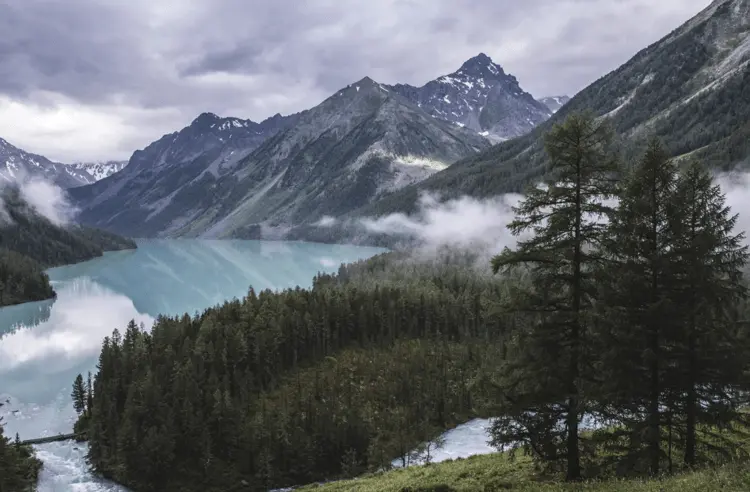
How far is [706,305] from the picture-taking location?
71.1 feet

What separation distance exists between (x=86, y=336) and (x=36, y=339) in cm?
1478

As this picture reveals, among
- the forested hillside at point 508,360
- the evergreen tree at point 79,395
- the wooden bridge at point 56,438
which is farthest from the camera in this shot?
the evergreen tree at point 79,395

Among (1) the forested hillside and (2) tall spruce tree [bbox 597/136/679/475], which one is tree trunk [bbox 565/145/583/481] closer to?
(1) the forested hillside

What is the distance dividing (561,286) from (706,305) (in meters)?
5.66

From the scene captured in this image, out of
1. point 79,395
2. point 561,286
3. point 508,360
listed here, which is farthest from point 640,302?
point 79,395

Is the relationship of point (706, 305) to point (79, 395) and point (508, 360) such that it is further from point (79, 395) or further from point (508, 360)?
point (79, 395)

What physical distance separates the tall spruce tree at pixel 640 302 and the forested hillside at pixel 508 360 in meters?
0.08

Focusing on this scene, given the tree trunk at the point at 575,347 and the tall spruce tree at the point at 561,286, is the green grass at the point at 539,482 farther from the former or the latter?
the tall spruce tree at the point at 561,286

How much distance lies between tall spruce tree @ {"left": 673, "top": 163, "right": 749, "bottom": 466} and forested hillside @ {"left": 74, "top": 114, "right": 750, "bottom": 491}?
8 centimetres

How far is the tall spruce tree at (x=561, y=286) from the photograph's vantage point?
23.0 meters

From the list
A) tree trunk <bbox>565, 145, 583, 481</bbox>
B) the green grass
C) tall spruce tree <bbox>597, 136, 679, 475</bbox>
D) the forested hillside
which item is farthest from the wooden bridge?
tall spruce tree <bbox>597, 136, 679, 475</bbox>

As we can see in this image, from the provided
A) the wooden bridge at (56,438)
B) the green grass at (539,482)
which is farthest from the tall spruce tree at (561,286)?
the wooden bridge at (56,438)

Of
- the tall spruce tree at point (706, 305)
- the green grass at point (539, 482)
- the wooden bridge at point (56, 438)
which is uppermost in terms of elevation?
the tall spruce tree at point (706, 305)

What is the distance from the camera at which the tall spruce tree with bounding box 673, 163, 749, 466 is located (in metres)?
21.5
